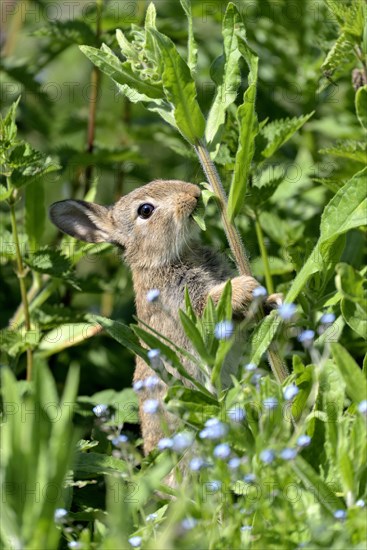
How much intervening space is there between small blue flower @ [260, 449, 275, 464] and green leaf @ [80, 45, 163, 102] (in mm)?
1832

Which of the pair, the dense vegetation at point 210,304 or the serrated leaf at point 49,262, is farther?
the serrated leaf at point 49,262

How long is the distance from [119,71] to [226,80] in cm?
46

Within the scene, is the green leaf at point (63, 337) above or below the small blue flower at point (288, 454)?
below

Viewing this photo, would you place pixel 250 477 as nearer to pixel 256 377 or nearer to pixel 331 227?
pixel 256 377

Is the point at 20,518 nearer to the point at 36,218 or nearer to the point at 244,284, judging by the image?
the point at 244,284

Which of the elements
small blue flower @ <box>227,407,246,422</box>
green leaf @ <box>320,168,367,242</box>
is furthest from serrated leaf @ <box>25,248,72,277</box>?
small blue flower @ <box>227,407,246,422</box>

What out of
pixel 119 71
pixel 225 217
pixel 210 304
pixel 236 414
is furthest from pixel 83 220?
pixel 236 414

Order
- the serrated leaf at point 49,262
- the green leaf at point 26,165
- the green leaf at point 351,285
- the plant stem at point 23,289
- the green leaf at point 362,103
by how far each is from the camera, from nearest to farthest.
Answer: the green leaf at point 351,285, the green leaf at point 362,103, the green leaf at point 26,165, the plant stem at point 23,289, the serrated leaf at point 49,262

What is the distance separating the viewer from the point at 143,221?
5395 millimetres

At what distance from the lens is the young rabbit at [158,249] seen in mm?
4789

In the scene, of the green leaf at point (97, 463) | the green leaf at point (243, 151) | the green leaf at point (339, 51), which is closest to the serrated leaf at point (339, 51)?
the green leaf at point (339, 51)

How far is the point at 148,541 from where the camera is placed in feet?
9.12

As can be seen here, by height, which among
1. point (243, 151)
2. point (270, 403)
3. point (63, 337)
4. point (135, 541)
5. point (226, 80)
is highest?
point (226, 80)

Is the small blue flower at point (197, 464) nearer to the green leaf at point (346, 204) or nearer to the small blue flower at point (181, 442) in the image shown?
the small blue flower at point (181, 442)
